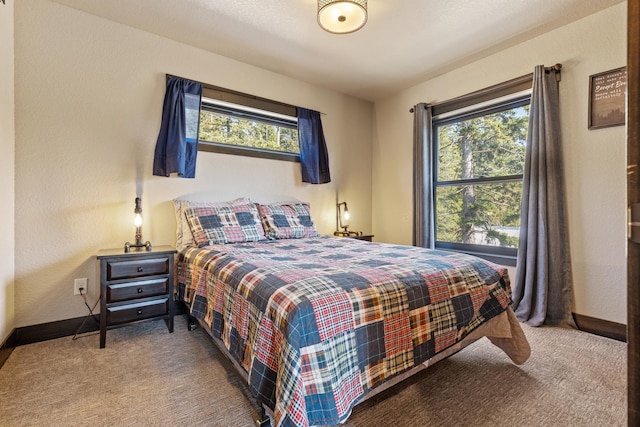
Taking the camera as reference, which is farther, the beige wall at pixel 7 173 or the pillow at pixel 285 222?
the pillow at pixel 285 222

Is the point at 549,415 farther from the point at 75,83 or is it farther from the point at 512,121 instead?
the point at 75,83

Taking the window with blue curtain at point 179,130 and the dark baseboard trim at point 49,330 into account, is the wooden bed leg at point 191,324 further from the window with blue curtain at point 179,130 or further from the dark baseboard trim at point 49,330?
the window with blue curtain at point 179,130

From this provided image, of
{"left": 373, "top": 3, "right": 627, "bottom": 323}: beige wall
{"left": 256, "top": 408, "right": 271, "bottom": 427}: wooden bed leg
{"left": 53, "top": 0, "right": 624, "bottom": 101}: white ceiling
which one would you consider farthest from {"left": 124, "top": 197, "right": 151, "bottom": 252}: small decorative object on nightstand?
{"left": 373, "top": 3, "right": 627, "bottom": 323}: beige wall

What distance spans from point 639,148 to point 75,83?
3.26 metres

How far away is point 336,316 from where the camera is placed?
1.14 m

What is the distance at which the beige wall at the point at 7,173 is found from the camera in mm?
1889

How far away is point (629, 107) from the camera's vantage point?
45 cm

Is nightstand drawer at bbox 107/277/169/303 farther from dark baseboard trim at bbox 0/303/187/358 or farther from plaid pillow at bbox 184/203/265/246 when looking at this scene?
dark baseboard trim at bbox 0/303/187/358

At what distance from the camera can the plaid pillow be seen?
2.44 meters

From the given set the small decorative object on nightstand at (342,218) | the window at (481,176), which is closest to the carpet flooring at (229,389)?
the window at (481,176)

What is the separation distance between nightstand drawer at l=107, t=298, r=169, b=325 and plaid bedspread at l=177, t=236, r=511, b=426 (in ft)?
1.62

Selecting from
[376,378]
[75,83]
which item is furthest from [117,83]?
[376,378]

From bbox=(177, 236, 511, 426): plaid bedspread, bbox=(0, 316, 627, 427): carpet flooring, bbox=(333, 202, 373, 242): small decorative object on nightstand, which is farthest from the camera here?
bbox=(333, 202, 373, 242): small decorative object on nightstand

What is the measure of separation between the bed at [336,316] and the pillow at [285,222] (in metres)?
0.64
